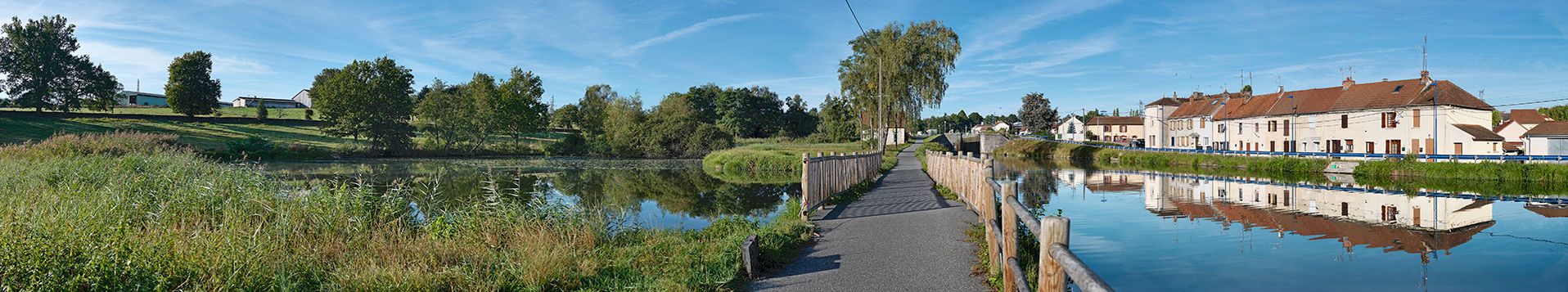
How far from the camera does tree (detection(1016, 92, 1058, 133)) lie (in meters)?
103

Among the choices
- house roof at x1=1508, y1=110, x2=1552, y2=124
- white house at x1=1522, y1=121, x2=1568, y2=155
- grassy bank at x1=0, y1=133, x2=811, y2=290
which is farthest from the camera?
house roof at x1=1508, y1=110, x2=1552, y2=124

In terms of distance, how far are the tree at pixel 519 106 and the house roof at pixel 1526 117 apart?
73164 millimetres

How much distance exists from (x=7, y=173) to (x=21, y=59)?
197ft

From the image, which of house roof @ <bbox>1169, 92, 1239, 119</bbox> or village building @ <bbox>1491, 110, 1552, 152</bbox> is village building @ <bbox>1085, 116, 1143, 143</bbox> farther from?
village building @ <bbox>1491, 110, 1552, 152</bbox>

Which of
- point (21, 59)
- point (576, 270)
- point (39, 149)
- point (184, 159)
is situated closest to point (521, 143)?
point (21, 59)

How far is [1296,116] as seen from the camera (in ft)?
164

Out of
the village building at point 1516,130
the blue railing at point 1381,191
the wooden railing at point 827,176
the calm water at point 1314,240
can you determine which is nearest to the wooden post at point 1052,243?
the calm water at point 1314,240

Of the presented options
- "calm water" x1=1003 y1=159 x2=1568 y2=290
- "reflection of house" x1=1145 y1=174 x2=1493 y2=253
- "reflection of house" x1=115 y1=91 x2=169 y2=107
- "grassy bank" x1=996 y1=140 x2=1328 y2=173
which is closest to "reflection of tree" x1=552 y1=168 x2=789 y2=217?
"calm water" x1=1003 y1=159 x2=1568 y2=290

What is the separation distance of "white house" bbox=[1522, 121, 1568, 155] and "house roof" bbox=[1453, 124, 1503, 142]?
6.96 metres

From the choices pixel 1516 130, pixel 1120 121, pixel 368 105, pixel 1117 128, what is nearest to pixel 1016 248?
pixel 368 105

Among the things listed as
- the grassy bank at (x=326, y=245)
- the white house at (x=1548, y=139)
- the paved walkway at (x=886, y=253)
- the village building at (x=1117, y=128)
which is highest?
the village building at (x=1117, y=128)

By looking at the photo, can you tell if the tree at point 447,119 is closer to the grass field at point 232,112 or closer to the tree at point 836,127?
the grass field at point 232,112

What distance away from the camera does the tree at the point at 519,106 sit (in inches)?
2472

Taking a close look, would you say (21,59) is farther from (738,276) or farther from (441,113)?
(738,276)
